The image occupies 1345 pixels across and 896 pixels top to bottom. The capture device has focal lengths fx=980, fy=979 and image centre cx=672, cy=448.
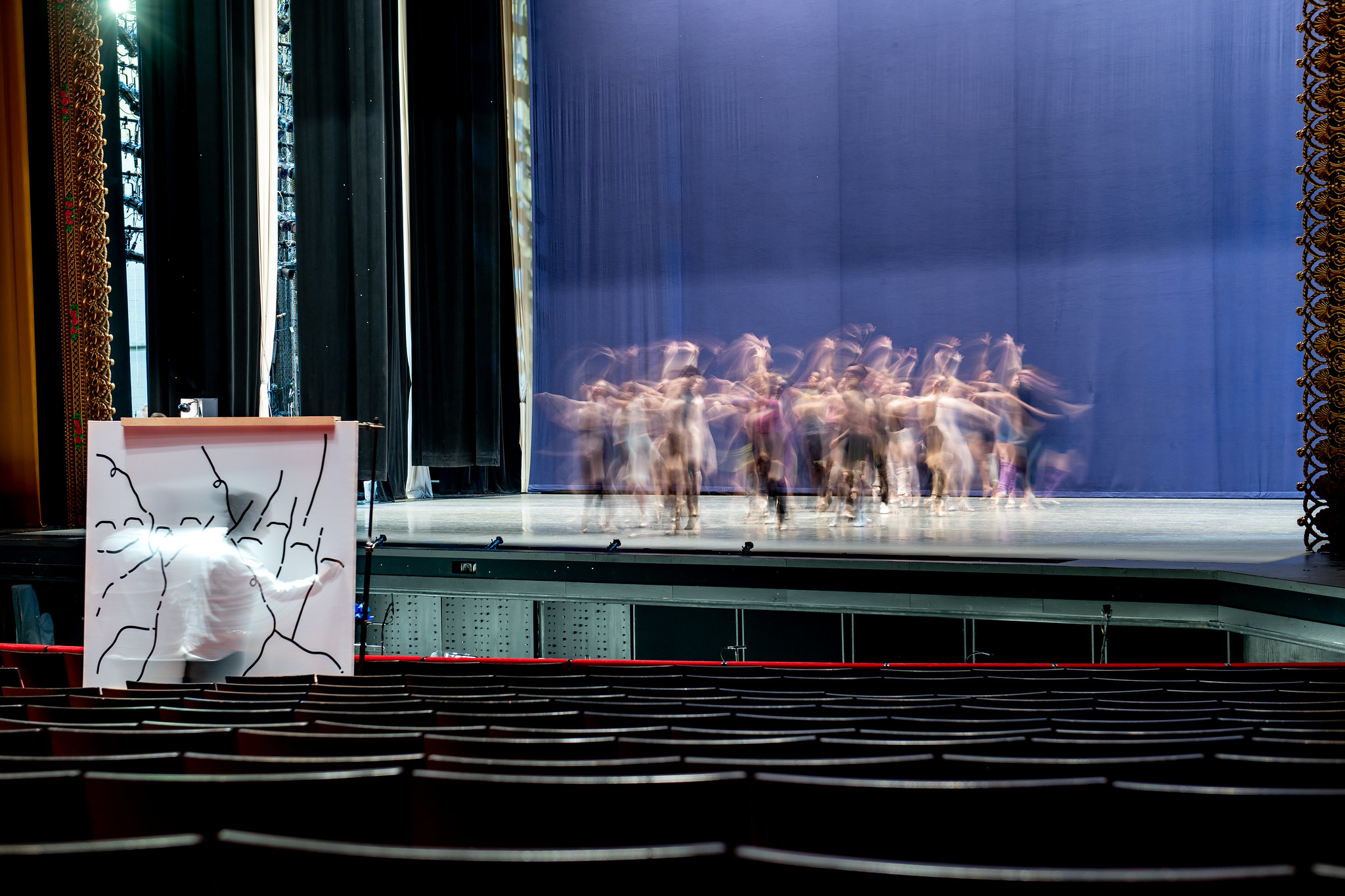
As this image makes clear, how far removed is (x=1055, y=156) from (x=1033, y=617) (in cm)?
885

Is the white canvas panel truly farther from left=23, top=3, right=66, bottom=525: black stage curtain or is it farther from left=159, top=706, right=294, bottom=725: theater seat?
left=23, top=3, right=66, bottom=525: black stage curtain

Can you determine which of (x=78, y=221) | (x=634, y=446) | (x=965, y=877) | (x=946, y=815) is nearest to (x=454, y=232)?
(x=78, y=221)

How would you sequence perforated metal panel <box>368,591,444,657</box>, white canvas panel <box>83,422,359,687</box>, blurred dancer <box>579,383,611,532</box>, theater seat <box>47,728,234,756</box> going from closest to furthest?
1. theater seat <box>47,728,234,756</box>
2. white canvas panel <box>83,422,359,687</box>
3. perforated metal panel <box>368,591,444,657</box>
4. blurred dancer <box>579,383,611,532</box>

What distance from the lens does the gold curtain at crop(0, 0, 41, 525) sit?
31.3 feet

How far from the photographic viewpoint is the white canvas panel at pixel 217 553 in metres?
4.48

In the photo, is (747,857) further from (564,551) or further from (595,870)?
(564,551)

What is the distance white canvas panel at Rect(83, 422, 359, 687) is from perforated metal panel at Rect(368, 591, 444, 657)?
3.25 meters

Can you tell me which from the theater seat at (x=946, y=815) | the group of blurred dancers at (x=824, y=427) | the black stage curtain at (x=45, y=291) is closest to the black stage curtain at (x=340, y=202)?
the black stage curtain at (x=45, y=291)

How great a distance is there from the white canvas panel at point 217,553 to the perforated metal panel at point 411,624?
10.7 feet

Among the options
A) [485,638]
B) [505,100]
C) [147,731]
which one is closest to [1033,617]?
[485,638]

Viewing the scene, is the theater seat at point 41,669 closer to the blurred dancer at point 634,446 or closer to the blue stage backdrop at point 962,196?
the blurred dancer at point 634,446

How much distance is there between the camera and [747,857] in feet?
3.09

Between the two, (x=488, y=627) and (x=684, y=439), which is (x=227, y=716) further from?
(x=684, y=439)

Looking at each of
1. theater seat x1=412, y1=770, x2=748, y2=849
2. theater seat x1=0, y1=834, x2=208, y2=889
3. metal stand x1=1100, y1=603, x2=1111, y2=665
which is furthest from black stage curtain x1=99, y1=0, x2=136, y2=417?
theater seat x1=0, y1=834, x2=208, y2=889
